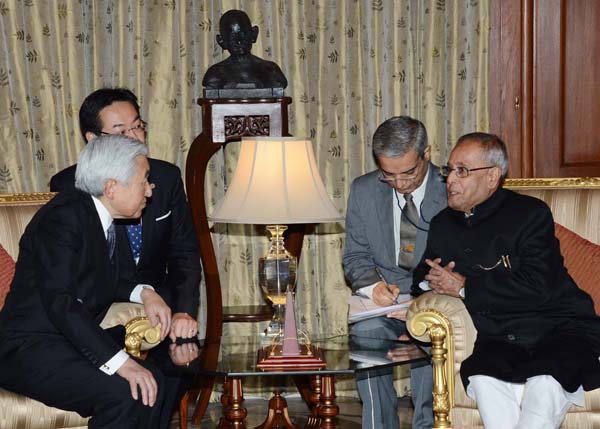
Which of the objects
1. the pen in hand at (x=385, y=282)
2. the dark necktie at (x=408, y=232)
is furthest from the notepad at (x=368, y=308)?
the dark necktie at (x=408, y=232)

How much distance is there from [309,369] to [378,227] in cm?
99

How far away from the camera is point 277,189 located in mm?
3365

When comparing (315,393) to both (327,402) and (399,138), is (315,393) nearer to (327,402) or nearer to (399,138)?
(327,402)

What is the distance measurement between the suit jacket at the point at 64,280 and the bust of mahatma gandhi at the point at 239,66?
1300mm

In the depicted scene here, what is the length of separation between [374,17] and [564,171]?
1.25 m

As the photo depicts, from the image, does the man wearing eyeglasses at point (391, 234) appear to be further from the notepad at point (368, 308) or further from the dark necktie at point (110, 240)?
the dark necktie at point (110, 240)

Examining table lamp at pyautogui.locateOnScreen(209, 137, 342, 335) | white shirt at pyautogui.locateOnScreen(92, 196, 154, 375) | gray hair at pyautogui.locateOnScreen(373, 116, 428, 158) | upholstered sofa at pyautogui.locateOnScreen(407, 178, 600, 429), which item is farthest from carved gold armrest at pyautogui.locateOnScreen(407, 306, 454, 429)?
white shirt at pyautogui.locateOnScreen(92, 196, 154, 375)

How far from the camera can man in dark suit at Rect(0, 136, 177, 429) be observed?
9.79ft

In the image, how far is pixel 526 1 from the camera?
4898mm

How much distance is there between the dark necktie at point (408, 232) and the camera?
392 centimetres

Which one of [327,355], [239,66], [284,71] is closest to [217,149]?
[239,66]

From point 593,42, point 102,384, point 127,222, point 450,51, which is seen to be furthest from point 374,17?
point 102,384

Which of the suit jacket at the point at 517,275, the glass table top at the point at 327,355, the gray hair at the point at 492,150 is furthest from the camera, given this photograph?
the gray hair at the point at 492,150

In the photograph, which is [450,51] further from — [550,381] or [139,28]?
[550,381]
